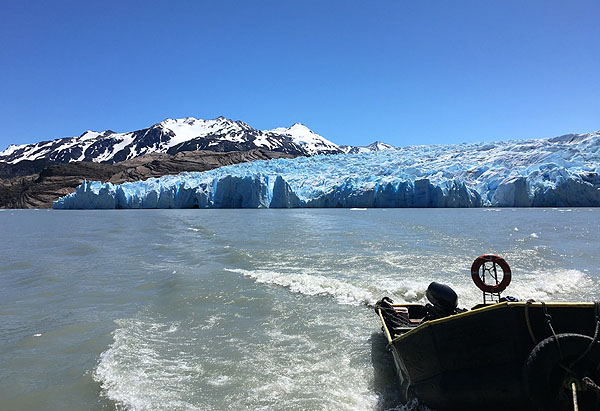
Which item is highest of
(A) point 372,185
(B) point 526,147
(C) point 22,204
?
(B) point 526,147

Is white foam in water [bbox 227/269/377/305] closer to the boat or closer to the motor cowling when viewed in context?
the motor cowling

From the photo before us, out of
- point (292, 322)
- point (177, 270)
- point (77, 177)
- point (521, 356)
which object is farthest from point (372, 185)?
point (77, 177)

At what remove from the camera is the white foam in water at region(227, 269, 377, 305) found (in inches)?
267

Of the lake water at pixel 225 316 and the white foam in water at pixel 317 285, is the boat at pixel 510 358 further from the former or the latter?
the white foam in water at pixel 317 285

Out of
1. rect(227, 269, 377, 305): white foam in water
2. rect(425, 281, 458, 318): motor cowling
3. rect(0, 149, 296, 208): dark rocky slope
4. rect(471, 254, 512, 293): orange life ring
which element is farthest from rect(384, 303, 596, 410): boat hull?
rect(0, 149, 296, 208): dark rocky slope

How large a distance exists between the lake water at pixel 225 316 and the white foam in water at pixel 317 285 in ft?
0.13

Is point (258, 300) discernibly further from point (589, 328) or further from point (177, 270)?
point (589, 328)

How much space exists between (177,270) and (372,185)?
104ft

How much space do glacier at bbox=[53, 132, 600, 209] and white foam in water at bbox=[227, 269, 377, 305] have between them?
30310 mm

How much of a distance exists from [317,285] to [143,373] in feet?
13.2

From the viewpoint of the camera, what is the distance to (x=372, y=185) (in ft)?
127

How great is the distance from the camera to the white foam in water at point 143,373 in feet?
11.6

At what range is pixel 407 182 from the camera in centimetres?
3656

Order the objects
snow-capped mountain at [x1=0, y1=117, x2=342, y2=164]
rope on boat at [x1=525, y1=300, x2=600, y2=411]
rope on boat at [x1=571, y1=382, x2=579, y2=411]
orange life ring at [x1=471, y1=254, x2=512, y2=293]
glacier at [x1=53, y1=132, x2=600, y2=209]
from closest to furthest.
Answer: rope on boat at [x1=571, y1=382, x2=579, y2=411] → rope on boat at [x1=525, y1=300, x2=600, y2=411] → orange life ring at [x1=471, y1=254, x2=512, y2=293] → glacier at [x1=53, y1=132, x2=600, y2=209] → snow-capped mountain at [x1=0, y1=117, x2=342, y2=164]
